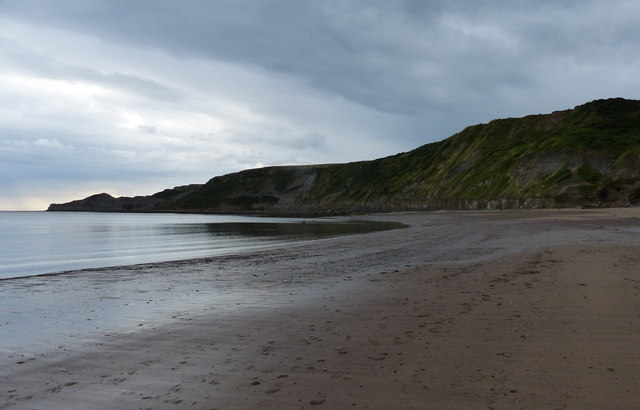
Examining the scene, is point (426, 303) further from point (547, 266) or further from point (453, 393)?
point (547, 266)

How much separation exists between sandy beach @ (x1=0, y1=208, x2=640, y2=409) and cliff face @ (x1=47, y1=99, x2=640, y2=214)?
5706 centimetres

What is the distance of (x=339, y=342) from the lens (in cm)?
647

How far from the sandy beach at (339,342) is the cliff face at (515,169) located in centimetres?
5706

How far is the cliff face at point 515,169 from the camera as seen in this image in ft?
219

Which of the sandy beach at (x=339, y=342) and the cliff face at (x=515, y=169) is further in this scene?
the cliff face at (x=515, y=169)

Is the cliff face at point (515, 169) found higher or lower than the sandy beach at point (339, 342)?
higher

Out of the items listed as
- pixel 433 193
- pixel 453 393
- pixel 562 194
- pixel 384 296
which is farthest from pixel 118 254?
pixel 433 193

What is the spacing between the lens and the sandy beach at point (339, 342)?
4.55 metres

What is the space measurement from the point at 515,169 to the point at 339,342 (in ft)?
289

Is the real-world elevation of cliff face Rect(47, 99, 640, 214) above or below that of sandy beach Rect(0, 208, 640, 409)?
above

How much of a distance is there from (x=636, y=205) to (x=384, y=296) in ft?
187

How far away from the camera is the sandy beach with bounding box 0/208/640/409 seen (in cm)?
455

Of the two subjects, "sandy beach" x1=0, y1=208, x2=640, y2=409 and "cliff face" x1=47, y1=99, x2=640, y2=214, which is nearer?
"sandy beach" x1=0, y1=208, x2=640, y2=409

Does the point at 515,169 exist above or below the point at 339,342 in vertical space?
above
